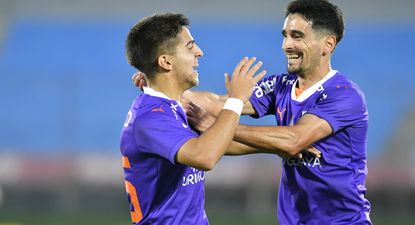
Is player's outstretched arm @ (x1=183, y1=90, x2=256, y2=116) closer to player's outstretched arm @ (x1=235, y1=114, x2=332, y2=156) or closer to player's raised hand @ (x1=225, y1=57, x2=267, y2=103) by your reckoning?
player's outstretched arm @ (x1=235, y1=114, x2=332, y2=156)

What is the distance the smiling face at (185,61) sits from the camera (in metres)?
5.57

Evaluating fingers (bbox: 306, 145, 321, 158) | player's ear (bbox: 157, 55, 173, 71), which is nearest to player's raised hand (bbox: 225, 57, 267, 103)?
player's ear (bbox: 157, 55, 173, 71)

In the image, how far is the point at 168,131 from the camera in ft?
16.7

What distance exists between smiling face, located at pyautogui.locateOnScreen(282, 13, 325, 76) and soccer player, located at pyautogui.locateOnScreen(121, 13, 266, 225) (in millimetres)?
1008

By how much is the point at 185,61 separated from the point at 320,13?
4.78 ft

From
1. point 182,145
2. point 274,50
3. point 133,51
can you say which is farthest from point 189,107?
point 274,50

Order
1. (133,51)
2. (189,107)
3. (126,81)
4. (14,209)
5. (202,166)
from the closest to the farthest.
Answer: (202,166) < (133,51) < (189,107) < (14,209) < (126,81)

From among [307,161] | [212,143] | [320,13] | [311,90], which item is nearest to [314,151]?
[307,161]

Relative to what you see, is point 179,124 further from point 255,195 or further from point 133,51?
point 255,195

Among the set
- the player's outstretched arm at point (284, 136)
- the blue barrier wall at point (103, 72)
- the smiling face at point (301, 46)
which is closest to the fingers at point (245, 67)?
the player's outstretched arm at point (284, 136)

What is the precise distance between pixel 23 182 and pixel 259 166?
455 cm

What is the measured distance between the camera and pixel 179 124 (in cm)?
520

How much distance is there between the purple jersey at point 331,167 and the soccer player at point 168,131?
0.92m

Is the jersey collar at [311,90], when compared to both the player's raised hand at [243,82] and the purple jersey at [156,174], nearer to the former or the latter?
the player's raised hand at [243,82]
